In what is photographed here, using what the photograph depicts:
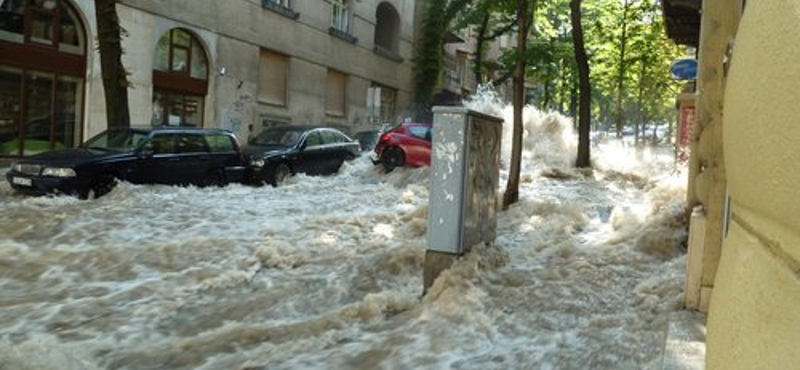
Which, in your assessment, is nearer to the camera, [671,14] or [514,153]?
[514,153]

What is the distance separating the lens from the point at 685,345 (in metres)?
3.23

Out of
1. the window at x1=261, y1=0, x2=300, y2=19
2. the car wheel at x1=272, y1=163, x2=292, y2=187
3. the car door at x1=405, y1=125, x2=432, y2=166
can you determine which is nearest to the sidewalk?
the car wheel at x1=272, y1=163, x2=292, y2=187

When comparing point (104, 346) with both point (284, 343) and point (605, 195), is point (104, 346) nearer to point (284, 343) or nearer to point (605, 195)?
point (284, 343)

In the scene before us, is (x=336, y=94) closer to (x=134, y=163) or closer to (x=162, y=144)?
(x=162, y=144)

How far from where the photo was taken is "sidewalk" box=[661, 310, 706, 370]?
9.20 ft

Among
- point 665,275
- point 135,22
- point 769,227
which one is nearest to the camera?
point 769,227

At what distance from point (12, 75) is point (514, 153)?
11893 mm

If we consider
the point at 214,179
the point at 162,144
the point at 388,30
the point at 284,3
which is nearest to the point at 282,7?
the point at 284,3

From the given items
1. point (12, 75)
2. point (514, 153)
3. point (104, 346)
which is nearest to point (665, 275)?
point (104, 346)

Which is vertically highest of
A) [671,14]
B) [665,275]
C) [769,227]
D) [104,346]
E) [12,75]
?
[671,14]

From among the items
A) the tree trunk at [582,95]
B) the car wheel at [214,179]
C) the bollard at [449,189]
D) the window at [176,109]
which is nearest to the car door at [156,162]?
the car wheel at [214,179]

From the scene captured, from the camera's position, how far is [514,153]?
12.1 metres

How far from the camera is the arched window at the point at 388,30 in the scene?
3684cm

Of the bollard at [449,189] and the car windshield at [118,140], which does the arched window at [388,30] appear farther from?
the bollard at [449,189]
